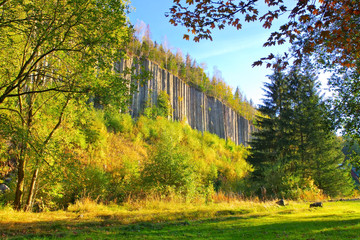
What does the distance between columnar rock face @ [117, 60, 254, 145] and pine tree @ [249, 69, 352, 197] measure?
10.0 m

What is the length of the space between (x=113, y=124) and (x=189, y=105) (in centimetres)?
1973

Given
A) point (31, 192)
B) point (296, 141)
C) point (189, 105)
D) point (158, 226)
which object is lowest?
point (158, 226)

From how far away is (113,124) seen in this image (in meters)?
23.5

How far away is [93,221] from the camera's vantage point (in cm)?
810

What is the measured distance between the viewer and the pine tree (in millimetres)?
19375

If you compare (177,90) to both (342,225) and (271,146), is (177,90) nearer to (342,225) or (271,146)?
(271,146)

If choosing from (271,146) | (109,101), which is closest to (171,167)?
(109,101)

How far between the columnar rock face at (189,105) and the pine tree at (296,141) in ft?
32.9

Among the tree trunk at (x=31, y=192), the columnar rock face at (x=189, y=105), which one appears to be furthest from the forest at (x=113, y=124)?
the columnar rock face at (x=189, y=105)

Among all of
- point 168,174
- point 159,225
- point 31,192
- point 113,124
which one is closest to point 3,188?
point 31,192

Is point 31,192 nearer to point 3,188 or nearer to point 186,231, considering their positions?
point 3,188

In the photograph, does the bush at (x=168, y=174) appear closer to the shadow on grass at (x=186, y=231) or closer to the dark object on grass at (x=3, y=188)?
the shadow on grass at (x=186, y=231)

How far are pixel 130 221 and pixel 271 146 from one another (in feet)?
47.9

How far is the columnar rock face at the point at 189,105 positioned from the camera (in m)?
31.7
